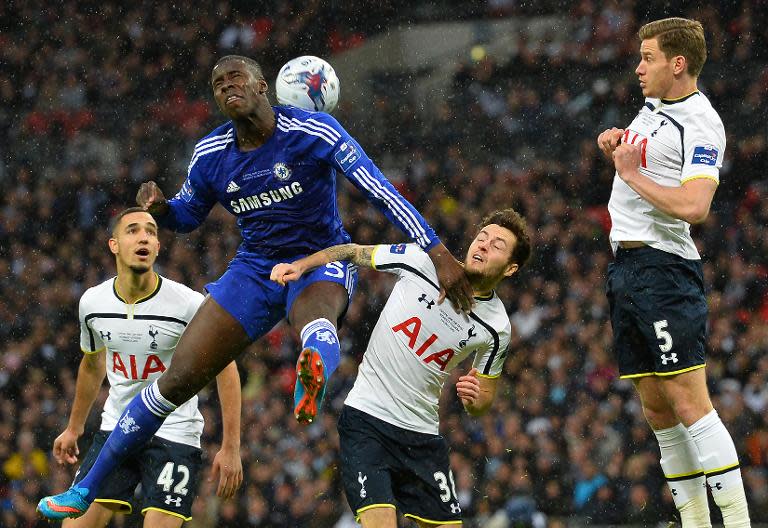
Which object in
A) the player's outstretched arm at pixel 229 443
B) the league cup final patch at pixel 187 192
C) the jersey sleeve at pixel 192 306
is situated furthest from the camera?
the jersey sleeve at pixel 192 306

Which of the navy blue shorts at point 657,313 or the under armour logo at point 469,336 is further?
the under armour logo at point 469,336

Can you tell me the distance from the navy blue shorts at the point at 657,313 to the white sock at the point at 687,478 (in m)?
0.37

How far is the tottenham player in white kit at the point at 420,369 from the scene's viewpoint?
5.95 metres

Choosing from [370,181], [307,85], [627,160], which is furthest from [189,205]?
[627,160]

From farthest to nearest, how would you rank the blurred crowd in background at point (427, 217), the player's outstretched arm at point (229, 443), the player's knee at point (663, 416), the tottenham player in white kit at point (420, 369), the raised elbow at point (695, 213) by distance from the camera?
the blurred crowd in background at point (427, 217)
the player's outstretched arm at point (229, 443)
the tottenham player in white kit at point (420, 369)
the player's knee at point (663, 416)
the raised elbow at point (695, 213)

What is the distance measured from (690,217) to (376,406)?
187 centimetres

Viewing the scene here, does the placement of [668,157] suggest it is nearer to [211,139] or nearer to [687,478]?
[687,478]

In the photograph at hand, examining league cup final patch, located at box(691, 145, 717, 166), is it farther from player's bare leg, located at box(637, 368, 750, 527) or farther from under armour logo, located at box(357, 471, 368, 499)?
under armour logo, located at box(357, 471, 368, 499)

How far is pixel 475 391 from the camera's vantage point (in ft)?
18.9

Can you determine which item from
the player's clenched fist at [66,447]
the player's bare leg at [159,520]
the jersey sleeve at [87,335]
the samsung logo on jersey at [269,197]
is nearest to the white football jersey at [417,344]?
the samsung logo on jersey at [269,197]

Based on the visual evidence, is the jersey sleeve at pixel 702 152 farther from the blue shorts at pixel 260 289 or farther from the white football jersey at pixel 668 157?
the blue shorts at pixel 260 289

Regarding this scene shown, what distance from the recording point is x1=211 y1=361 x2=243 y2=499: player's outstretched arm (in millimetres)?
6562

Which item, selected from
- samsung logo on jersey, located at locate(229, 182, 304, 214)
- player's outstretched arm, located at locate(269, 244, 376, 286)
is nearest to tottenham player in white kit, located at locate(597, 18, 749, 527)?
player's outstretched arm, located at locate(269, 244, 376, 286)

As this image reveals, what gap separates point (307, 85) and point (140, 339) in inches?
72.7
